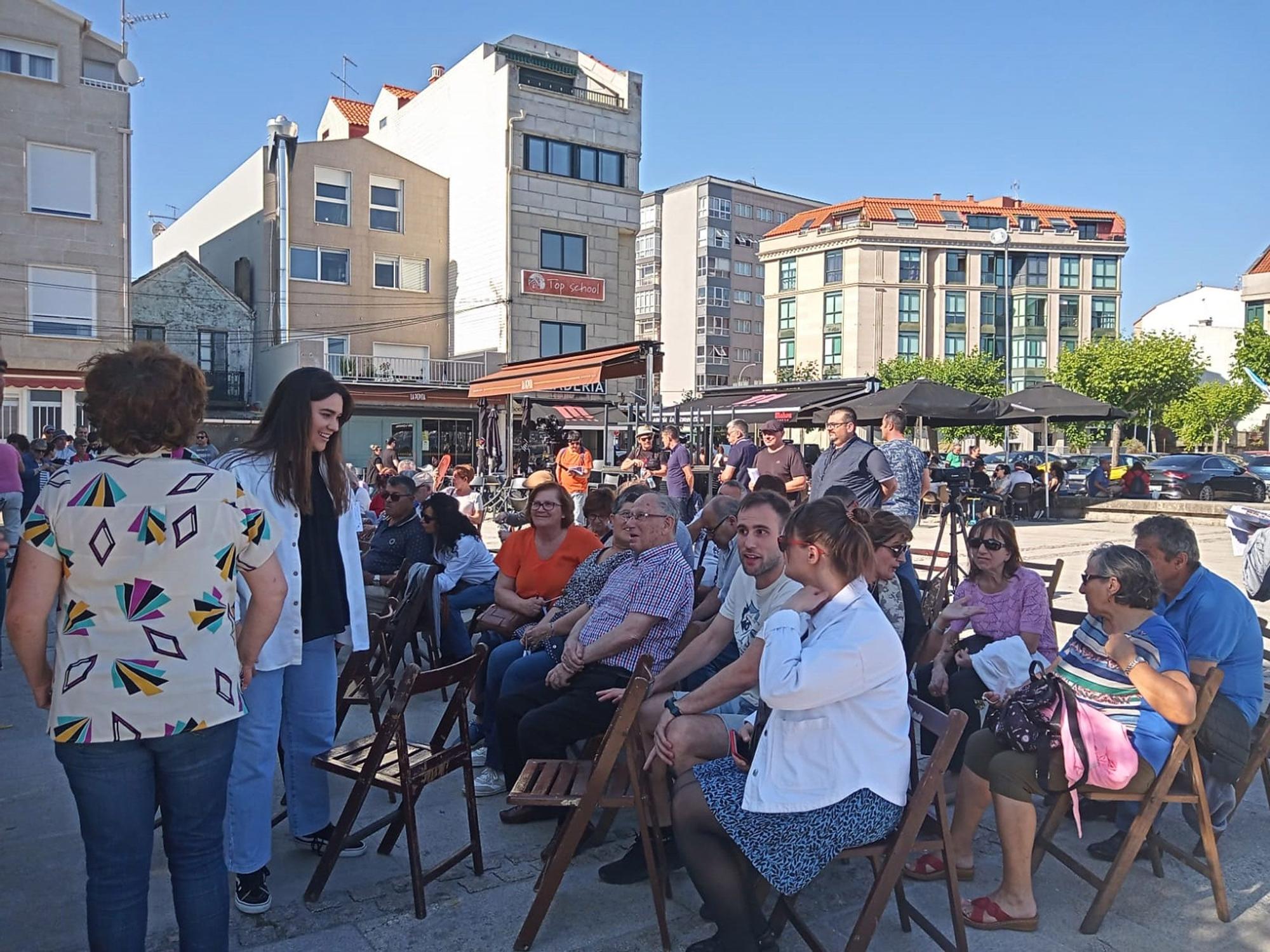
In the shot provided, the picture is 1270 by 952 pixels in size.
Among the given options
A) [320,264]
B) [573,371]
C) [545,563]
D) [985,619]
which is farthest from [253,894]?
[320,264]

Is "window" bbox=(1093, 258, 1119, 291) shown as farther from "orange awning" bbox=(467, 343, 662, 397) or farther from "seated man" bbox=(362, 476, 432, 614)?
"seated man" bbox=(362, 476, 432, 614)

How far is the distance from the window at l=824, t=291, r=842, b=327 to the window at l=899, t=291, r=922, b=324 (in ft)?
14.1

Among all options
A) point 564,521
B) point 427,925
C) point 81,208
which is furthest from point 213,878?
point 81,208

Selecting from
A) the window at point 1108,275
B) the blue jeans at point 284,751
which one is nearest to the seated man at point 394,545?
the blue jeans at point 284,751

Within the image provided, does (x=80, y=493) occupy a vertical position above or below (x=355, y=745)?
above

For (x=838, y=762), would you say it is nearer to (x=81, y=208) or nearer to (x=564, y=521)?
(x=564, y=521)

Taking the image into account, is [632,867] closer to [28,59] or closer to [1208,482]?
[1208,482]

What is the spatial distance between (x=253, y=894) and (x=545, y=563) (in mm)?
2321

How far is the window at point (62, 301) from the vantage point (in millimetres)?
22688

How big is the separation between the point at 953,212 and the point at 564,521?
7010 cm

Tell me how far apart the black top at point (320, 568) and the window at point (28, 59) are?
1003 inches

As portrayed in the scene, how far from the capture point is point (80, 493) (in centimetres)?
214

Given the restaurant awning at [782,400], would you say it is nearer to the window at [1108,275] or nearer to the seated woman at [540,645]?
the seated woman at [540,645]

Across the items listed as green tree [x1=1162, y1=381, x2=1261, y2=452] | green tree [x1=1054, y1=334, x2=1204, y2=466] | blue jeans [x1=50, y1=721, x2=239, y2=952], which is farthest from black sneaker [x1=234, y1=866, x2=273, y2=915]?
green tree [x1=1162, y1=381, x2=1261, y2=452]
